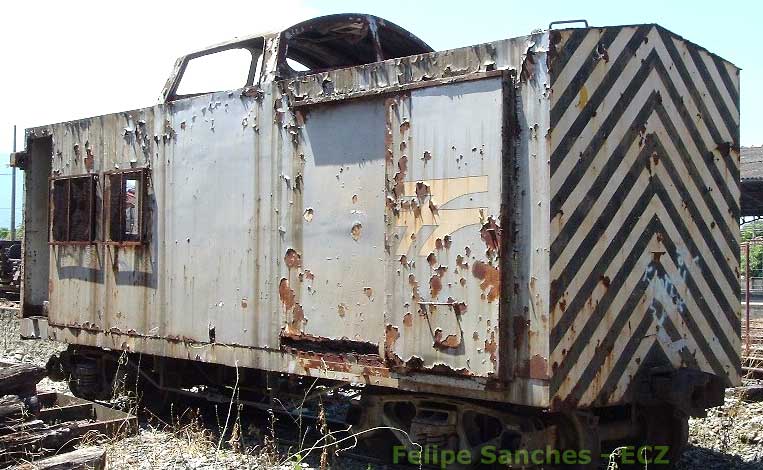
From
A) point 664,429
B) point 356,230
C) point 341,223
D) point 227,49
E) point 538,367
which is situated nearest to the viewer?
point 538,367

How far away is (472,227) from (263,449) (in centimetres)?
270

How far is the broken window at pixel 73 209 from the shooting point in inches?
345

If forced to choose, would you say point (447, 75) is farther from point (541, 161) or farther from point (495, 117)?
point (541, 161)

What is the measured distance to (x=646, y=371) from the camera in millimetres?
5676

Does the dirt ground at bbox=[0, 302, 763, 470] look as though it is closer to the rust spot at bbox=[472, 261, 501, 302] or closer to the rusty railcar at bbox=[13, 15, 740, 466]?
the rusty railcar at bbox=[13, 15, 740, 466]

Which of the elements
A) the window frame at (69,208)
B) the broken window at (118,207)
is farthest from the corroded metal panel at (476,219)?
the window frame at (69,208)

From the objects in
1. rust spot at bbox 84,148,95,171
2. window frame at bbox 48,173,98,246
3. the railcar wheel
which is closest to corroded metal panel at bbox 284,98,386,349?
the railcar wheel

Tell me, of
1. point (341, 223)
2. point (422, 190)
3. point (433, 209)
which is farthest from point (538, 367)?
point (341, 223)

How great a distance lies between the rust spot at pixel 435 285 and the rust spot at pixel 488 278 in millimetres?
291

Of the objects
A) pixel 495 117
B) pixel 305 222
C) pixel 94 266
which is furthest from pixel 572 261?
pixel 94 266

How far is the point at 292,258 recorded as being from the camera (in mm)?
6645

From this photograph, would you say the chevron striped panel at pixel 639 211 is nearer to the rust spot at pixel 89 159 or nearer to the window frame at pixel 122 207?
the window frame at pixel 122 207

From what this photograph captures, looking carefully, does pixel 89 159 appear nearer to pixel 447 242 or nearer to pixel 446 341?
pixel 447 242

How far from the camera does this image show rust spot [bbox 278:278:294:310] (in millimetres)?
6629
